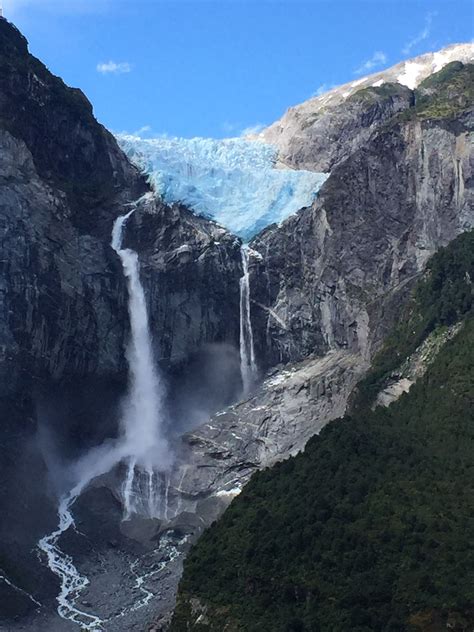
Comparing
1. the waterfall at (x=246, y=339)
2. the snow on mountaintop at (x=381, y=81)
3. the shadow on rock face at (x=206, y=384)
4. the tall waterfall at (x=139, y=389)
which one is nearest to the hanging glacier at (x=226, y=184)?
the waterfall at (x=246, y=339)

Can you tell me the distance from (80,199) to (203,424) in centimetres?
1836

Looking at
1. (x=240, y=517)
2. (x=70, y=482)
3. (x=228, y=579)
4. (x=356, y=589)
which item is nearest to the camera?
(x=356, y=589)

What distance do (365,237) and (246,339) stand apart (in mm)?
11249

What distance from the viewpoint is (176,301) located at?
249ft

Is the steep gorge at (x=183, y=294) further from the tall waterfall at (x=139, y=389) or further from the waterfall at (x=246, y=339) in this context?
the tall waterfall at (x=139, y=389)

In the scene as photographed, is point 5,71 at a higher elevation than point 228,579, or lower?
higher

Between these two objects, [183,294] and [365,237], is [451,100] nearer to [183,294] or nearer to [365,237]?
[365,237]

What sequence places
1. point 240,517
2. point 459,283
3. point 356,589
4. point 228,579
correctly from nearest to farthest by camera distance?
point 356,589
point 228,579
point 240,517
point 459,283

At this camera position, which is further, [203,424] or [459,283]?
[203,424]

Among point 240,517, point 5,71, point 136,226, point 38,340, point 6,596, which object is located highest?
point 5,71

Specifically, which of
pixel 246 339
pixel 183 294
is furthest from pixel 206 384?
pixel 183 294

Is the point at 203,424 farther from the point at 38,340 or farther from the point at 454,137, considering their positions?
the point at 454,137

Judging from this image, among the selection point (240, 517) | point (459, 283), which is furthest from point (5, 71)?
point (240, 517)

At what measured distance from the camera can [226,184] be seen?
86.1 metres
